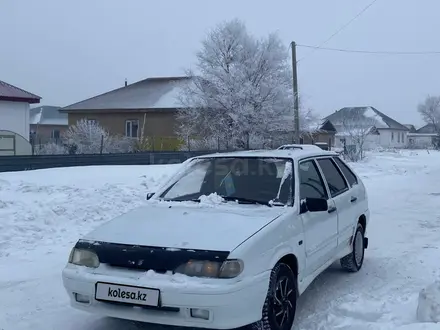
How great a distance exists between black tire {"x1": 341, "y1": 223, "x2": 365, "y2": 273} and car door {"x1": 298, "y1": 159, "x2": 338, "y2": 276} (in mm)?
704

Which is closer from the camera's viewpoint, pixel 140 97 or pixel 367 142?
pixel 140 97

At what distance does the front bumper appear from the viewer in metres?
3.69

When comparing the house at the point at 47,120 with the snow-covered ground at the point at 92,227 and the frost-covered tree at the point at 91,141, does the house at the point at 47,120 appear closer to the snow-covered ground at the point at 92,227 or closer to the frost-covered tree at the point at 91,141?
the frost-covered tree at the point at 91,141

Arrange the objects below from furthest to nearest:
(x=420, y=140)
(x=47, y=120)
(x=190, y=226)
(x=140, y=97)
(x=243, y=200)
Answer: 1. (x=420, y=140)
2. (x=47, y=120)
3. (x=140, y=97)
4. (x=243, y=200)
5. (x=190, y=226)

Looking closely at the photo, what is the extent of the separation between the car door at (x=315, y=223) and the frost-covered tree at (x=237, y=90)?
78.8ft

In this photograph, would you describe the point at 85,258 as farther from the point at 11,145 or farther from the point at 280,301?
the point at 11,145

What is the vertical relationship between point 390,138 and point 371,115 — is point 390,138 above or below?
below

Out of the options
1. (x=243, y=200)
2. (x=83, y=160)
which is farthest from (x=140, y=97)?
(x=243, y=200)

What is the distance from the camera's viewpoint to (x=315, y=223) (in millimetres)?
5016

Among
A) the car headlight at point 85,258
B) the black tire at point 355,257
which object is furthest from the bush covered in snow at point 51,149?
the car headlight at point 85,258

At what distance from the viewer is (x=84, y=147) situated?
90.2 feet

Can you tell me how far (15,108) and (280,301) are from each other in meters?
25.9

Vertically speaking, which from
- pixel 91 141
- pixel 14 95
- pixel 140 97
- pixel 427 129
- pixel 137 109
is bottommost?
pixel 91 141

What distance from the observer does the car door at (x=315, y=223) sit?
4.87 meters
